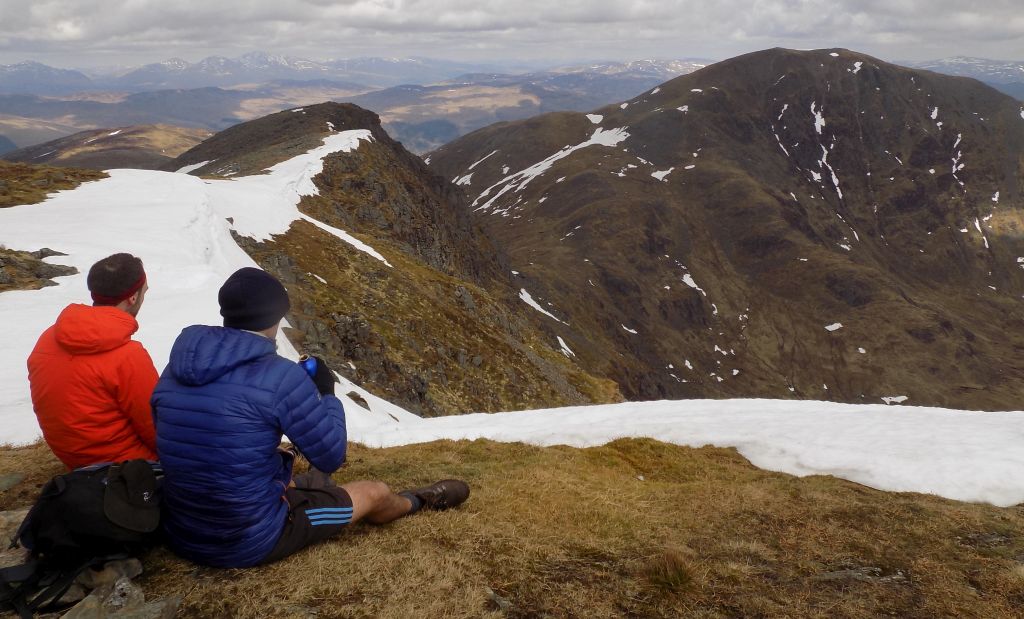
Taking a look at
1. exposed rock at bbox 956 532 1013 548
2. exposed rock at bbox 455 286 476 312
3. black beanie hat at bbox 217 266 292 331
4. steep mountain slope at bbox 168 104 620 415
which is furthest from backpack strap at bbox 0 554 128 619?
exposed rock at bbox 455 286 476 312

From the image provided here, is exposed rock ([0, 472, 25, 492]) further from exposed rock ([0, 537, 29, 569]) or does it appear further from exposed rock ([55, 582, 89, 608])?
exposed rock ([55, 582, 89, 608])

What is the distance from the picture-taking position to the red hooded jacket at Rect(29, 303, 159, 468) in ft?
20.7

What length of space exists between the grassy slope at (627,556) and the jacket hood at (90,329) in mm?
2682

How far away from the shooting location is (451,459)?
43.5 ft

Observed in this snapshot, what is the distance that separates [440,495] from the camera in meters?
9.44

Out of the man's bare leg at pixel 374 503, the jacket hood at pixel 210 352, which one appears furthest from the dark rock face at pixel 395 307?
the jacket hood at pixel 210 352

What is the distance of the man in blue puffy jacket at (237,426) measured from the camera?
5629 millimetres

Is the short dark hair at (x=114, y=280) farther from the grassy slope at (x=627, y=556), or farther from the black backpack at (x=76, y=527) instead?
the grassy slope at (x=627, y=556)

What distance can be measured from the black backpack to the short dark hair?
6.40 ft

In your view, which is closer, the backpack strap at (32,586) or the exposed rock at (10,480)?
the backpack strap at (32,586)

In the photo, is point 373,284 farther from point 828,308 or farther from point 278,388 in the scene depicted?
point 828,308

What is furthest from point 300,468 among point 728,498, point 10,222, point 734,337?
point 734,337

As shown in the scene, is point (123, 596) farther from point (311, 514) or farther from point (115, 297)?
point (115, 297)

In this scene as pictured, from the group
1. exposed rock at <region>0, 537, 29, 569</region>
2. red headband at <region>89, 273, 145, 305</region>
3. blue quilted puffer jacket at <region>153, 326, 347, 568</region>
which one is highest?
red headband at <region>89, 273, 145, 305</region>
